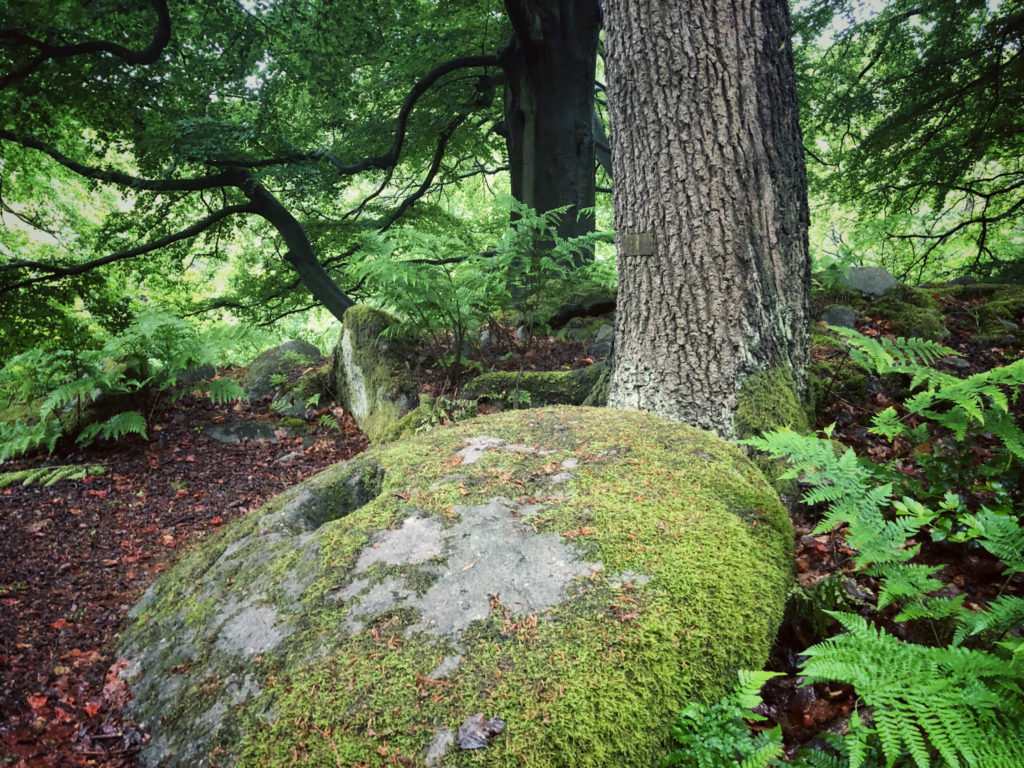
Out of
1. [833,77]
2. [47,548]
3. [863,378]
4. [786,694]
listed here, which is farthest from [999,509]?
[833,77]

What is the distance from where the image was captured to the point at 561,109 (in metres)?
8.34

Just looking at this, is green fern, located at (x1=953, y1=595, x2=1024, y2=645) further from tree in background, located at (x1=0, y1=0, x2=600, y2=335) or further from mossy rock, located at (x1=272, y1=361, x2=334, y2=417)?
tree in background, located at (x1=0, y1=0, x2=600, y2=335)

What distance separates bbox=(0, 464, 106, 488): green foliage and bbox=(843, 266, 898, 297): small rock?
7.18 metres

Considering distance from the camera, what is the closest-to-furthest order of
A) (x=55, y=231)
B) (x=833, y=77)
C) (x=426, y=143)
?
(x=833, y=77) < (x=426, y=143) < (x=55, y=231)

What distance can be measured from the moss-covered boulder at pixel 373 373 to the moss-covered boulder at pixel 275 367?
0.91m

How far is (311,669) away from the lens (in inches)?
68.7

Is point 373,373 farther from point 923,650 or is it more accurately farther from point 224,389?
point 923,650

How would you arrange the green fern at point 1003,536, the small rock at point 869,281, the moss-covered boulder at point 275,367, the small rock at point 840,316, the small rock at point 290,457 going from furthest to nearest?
1. the moss-covered boulder at point 275,367
2. the small rock at point 869,281
3. the small rock at point 840,316
4. the small rock at point 290,457
5. the green fern at point 1003,536

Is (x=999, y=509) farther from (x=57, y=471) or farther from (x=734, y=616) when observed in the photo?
(x=57, y=471)

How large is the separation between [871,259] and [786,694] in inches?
528

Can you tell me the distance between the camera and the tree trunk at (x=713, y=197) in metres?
3.36

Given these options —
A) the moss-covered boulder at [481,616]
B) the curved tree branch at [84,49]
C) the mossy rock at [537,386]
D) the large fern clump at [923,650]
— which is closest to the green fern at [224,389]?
the mossy rock at [537,386]

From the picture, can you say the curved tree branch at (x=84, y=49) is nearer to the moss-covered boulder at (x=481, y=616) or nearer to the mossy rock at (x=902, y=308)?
the moss-covered boulder at (x=481, y=616)

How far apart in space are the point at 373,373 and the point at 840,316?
14.4 ft
